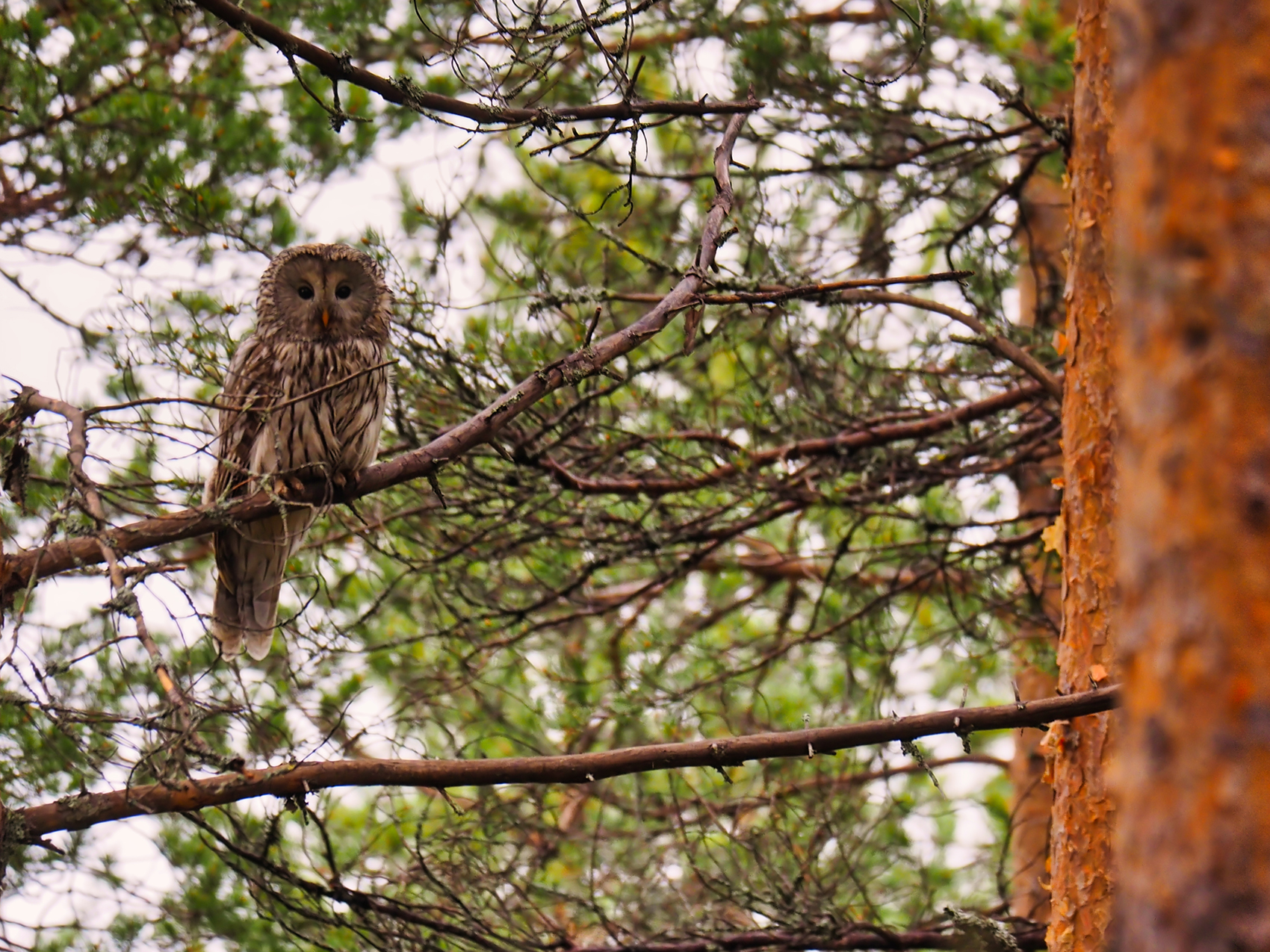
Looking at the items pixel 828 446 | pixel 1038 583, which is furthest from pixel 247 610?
pixel 1038 583

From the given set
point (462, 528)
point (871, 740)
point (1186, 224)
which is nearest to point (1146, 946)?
point (1186, 224)

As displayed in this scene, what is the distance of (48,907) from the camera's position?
12.7 ft

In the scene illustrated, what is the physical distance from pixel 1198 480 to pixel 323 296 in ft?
11.7

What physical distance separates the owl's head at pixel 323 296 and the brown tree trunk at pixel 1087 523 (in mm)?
2205

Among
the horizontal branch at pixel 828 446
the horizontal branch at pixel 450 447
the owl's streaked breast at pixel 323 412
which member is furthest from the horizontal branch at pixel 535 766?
the horizontal branch at pixel 828 446

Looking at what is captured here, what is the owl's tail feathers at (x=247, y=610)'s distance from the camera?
13.8 feet

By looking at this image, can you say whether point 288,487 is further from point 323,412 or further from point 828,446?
point 828,446

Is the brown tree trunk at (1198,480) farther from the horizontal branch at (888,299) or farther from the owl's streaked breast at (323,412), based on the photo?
the owl's streaked breast at (323,412)

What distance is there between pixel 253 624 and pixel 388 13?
2295 mm

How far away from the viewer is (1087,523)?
302cm

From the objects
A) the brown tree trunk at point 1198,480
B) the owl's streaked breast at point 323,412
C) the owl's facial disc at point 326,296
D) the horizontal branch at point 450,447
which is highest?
the owl's facial disc at point 326,296

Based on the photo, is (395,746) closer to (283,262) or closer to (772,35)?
(283,262)

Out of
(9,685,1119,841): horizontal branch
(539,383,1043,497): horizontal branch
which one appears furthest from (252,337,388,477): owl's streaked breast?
(9,685,1119,841): horizontal branch

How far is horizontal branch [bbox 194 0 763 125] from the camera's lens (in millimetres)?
2391
